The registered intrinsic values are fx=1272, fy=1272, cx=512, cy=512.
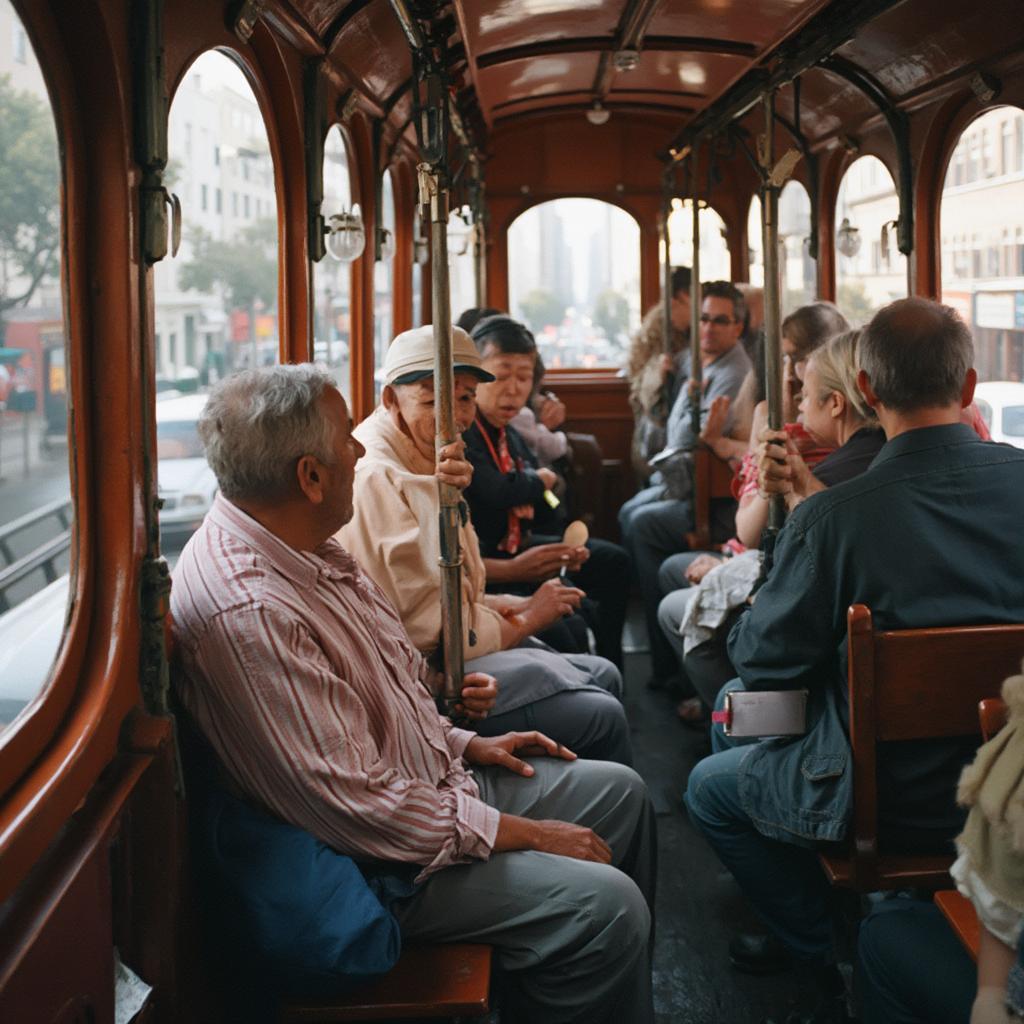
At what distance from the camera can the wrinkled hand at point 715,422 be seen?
5262 mm

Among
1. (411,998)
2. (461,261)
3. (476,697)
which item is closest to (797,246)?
(461,261)

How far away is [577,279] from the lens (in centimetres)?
819

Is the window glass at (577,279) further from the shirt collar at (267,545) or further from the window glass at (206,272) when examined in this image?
the shirt collar at (267,545)

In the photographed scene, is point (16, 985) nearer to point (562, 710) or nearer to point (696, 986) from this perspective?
point (562, 710)

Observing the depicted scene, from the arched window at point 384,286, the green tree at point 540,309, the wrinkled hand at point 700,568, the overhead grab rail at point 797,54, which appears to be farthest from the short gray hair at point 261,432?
the green tree at point 540,309

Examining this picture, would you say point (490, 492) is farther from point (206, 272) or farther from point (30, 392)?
point (30, 392)

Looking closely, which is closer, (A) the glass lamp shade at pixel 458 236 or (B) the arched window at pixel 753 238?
(A) the glass lamp shade at pixel 458 236

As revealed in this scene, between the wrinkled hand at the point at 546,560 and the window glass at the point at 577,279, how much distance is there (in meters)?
4.40

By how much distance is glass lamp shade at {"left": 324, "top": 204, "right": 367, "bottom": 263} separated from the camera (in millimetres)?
3820

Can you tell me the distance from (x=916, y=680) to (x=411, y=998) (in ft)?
3.34

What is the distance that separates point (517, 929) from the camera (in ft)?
7.00

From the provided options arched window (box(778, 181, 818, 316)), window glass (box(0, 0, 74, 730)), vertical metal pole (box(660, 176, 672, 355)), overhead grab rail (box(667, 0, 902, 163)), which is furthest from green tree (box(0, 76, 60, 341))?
arched window (box(778, 181, 818, 316))

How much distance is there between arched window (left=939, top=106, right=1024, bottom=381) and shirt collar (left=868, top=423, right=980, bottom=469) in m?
2.15

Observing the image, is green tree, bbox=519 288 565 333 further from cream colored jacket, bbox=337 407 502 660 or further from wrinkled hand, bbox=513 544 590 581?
cream colored jacket, bbox=337 407 502 660
